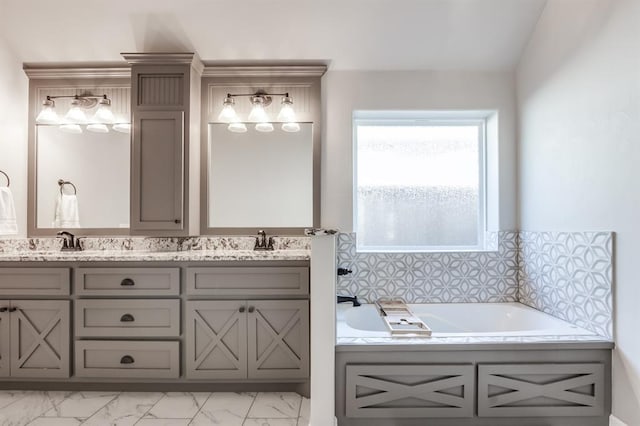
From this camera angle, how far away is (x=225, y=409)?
196 centimetres

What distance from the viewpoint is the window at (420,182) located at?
273 centimetres

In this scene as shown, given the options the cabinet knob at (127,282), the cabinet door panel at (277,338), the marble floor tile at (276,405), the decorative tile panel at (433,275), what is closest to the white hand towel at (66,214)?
the cabinet knob at (127,282)

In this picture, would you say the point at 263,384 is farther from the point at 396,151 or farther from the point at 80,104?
the point at 80,104

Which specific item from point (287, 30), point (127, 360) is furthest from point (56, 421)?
point (287, 30)

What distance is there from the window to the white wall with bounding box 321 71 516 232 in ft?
0.50

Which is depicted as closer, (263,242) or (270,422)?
(270,422)

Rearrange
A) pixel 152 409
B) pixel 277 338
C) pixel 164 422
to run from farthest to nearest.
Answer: pixel 277 338 < pixel 152 409 < pixel 164 422

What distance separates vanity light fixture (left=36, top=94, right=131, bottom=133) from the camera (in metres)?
2.60

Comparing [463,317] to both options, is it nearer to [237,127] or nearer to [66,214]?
[237,127]

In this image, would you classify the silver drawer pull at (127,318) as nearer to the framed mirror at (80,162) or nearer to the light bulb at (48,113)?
the framed mirror at (80,162)

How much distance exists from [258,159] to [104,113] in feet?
3.89

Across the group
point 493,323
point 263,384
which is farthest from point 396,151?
point 263,384

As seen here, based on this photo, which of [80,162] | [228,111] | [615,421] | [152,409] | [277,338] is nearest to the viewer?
[615,421]

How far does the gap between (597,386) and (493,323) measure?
29.4 inches
